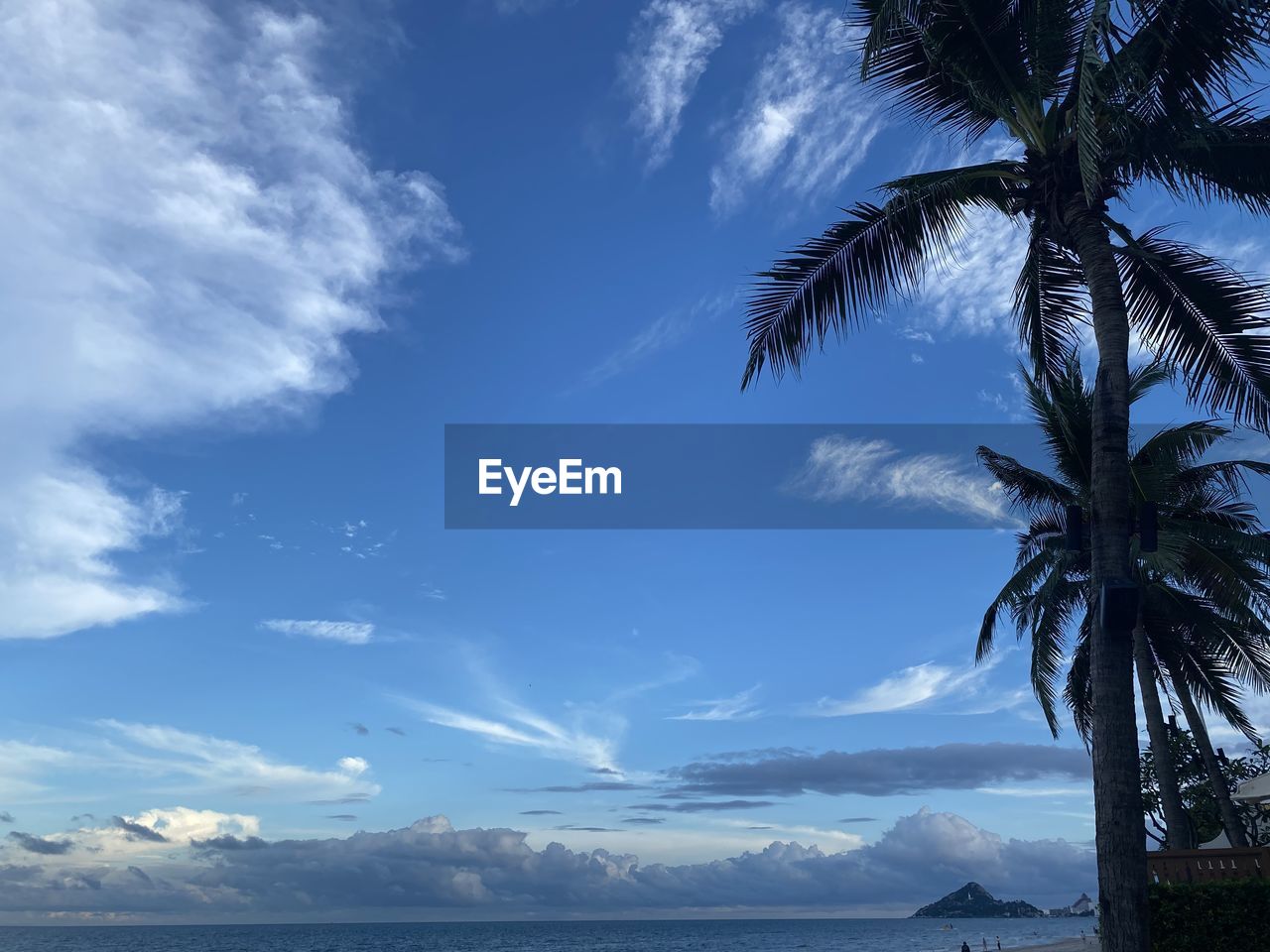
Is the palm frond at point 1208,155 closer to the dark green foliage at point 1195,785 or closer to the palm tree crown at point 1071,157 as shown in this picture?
the palm tree crown at point 1071,157

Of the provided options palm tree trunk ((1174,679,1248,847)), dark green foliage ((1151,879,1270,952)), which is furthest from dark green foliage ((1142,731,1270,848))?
dark green foliage ((1151,879,1270,952))

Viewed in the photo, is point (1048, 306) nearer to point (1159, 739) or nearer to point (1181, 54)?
point (1181, 54)

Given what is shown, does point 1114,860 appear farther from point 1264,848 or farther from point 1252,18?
point 1252,18

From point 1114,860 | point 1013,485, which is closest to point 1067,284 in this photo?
Answer: point 1114,860

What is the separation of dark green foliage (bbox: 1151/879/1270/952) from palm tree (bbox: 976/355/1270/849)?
800cm

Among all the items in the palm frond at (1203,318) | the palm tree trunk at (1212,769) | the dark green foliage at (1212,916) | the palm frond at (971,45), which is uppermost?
the palm frond at (971,45)

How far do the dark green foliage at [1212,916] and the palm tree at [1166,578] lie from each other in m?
8.00

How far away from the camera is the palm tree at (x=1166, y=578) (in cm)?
2119

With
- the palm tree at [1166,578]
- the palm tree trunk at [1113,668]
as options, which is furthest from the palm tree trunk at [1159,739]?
the palm tree trunk at [1113,668]

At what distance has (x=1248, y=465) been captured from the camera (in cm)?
2031

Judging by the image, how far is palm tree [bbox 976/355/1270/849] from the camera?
69.5 ft

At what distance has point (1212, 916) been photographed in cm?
1262

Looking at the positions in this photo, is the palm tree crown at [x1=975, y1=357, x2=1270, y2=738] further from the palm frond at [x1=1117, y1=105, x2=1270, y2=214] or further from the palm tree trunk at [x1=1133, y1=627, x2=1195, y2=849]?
the palm frond at [x1=1117, y1=105, x2=1270, y2=214]

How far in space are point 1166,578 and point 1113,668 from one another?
1768cm
